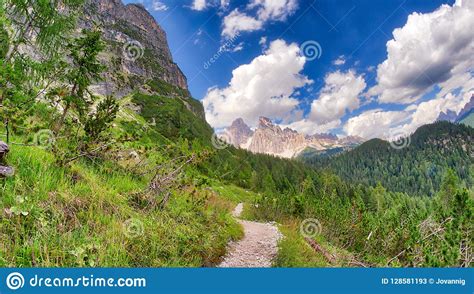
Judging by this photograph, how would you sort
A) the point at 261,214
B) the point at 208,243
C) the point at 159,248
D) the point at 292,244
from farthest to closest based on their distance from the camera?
the point at 261,214
the point at 292,244
the point at 208,243
the point at 159,248

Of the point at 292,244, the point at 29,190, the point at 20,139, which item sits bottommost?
the point at 29,190

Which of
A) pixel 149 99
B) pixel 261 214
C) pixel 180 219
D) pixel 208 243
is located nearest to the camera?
pixel 208 243

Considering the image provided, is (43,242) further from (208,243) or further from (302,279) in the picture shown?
(302,279)

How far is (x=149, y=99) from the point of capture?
15700 centimetres

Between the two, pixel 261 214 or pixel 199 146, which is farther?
pixel 261 214

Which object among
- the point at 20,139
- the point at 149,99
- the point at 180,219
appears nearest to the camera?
the point at 180,219

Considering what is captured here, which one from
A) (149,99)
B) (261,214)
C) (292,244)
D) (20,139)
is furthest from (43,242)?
(149,99)

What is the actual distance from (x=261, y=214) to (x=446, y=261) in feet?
59.6

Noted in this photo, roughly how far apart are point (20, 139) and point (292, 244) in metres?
7.82

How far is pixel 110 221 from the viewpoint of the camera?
20.9 ft

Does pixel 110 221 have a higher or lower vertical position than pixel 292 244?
lower

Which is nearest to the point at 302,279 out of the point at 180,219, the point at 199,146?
the point at 180,219

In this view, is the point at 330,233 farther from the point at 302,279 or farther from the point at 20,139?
the point at 20,139

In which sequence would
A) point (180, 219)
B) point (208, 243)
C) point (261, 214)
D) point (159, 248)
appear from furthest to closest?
point (261, 214), point (180, 219), point (208, 243), point (159, 248)
